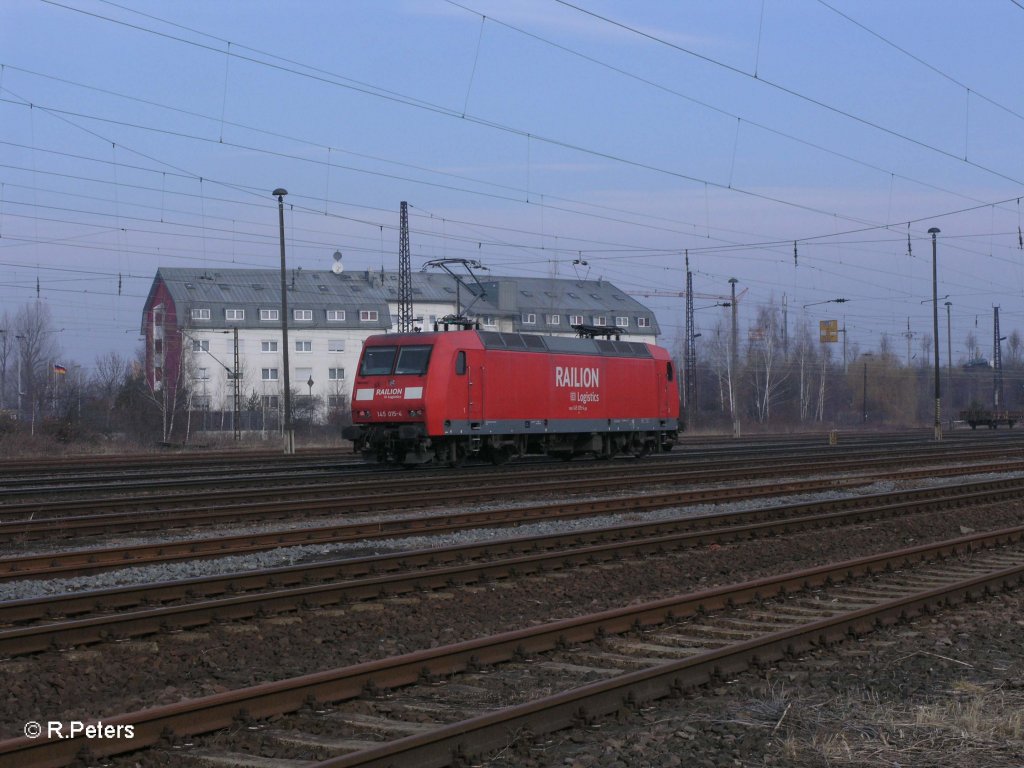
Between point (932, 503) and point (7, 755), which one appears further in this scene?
point (932, 503)

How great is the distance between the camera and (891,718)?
6.44 metres

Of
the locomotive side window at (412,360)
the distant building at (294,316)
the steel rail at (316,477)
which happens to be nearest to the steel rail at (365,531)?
the steel rail at (316,477)

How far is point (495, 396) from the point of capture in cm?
2619

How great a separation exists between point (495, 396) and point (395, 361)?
99.6 inches

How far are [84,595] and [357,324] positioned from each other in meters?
68.8

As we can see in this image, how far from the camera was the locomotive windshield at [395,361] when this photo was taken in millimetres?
24922

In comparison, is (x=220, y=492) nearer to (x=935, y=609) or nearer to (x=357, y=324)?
(x=935, y=609)

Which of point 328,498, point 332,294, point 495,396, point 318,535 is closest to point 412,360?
point 495,396

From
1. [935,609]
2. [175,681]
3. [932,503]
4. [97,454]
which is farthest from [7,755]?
[97,454]

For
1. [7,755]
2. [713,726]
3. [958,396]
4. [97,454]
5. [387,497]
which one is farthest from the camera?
[958,396]

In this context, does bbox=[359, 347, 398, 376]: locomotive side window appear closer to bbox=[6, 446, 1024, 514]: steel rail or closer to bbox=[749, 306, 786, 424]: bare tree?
bbox=[6, 446, 1024, 514]: steel rail

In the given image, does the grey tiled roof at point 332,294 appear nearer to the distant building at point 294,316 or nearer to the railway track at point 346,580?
the distant building at point 294,316

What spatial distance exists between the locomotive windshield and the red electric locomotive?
0.03 m

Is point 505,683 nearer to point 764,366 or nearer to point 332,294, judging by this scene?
point 332,294
